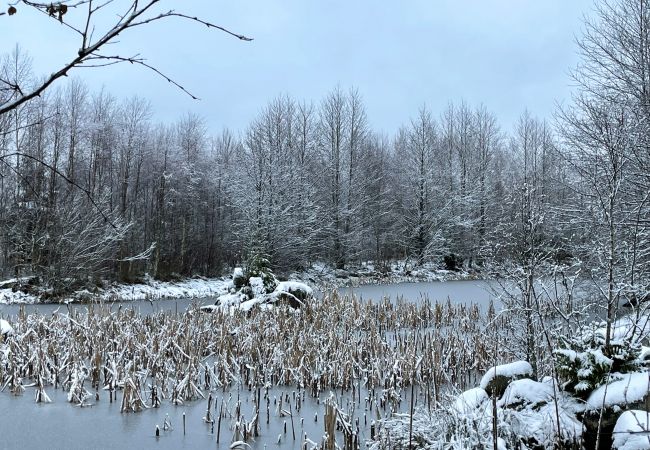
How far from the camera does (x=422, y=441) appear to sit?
4.11 m

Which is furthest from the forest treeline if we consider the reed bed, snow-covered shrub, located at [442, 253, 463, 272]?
the reed bed

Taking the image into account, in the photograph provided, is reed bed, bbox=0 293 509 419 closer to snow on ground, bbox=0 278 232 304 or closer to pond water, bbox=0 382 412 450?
pond water, bbox=0 382 412 450

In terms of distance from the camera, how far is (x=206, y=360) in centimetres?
746

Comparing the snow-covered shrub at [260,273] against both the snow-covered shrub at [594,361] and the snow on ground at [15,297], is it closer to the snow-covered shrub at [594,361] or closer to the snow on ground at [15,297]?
the snow on ground at [15,297]

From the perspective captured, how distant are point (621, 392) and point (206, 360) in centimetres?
567

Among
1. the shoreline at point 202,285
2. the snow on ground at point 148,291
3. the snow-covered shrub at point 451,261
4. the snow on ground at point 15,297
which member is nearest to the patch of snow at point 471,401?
the shoreline at point 202,285

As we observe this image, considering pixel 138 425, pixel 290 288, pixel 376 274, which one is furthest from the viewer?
pixel 376 274

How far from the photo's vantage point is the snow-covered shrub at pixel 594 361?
389cm

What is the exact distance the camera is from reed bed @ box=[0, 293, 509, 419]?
5742 millimetres

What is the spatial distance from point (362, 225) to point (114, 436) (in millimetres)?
25075

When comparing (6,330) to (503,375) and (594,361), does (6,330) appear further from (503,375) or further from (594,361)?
(594,361)

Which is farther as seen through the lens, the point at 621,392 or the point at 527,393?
the point at 527,393

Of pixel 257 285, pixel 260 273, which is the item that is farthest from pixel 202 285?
pixel 257 285

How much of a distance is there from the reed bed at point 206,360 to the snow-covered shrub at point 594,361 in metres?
0.71
